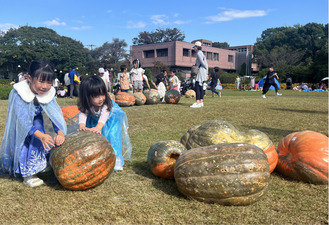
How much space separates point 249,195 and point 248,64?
74744 millimetres

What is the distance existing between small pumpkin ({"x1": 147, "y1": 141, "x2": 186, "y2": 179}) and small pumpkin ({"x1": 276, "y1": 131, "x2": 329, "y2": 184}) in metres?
1.48

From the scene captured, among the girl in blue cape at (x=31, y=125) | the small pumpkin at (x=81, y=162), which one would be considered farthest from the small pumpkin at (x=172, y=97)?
the small pumpkin at (x=81, y=162)

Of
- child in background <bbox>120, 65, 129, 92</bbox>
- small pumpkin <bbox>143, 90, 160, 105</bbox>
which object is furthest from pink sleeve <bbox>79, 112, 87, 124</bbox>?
small pumpkin <bbox>143, 90, 160, 105</bbox>

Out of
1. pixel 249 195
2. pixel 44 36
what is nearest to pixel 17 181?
pixel 249 195

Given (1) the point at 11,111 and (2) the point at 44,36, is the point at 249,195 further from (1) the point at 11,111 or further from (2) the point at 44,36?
(2) the point at 44,36

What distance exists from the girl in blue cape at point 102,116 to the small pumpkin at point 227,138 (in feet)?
3.69

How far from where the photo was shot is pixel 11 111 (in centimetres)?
367

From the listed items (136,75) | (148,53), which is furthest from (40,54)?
(136,75)

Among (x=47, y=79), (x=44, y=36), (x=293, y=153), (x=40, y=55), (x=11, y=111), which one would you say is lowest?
(x=293, y=153)

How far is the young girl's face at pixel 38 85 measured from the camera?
11.7ft

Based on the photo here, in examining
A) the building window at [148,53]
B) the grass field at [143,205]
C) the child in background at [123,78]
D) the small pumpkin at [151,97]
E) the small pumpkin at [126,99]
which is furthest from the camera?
the building window at [148,53]

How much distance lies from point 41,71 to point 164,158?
6.57 ft

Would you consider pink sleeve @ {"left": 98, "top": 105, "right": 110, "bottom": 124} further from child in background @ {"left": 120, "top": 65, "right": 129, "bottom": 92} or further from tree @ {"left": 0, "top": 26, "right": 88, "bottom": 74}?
tree @ {"left": 0, "top": 26, "right": 88, "bottom": 74}

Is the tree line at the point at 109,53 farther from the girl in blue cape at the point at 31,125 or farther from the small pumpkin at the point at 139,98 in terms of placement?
the girl in blue cape at the point at 31,125
